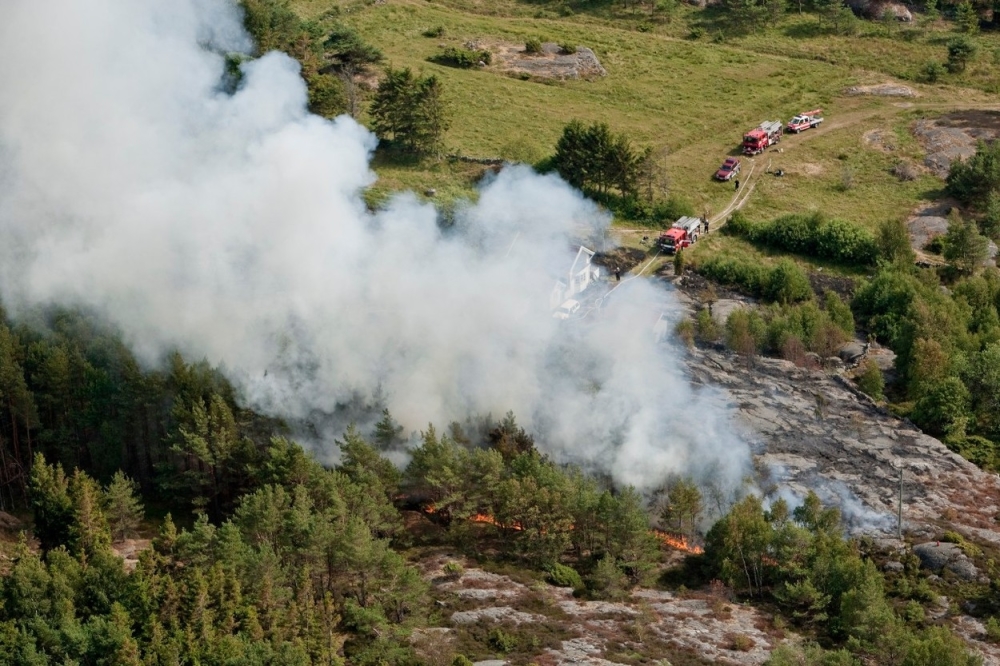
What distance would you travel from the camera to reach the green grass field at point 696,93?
324 feet

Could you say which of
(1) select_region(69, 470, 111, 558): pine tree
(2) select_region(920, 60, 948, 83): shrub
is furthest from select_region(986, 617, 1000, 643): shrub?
(2) select_region(920, 60, 948, 83): shrub

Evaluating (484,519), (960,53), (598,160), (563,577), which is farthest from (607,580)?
(960,53)

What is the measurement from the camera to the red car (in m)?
99.2

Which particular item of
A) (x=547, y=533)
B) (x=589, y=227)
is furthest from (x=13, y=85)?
(x=547, y=533)

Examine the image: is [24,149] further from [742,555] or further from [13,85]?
[742,555]

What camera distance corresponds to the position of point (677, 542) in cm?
6288

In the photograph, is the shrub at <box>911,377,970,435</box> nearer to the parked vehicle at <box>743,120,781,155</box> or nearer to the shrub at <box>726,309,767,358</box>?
the shrub at <box>726,309,767,358</box>

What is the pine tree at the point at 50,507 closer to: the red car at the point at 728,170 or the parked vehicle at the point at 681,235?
the parked vehicle at the point at 681,235

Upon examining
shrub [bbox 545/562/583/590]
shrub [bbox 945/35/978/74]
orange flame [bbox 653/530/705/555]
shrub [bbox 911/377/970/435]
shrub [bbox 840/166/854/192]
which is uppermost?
shrub [bbox 945/35/978/74]

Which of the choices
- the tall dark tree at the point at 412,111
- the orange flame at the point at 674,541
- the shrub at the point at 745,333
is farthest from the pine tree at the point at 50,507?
the tall dark tree at the point at 412,111

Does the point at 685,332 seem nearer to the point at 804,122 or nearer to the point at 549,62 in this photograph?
the point at 804,122

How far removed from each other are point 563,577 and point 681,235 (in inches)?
1413

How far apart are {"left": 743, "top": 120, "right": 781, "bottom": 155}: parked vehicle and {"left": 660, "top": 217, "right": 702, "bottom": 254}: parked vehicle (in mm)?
14184

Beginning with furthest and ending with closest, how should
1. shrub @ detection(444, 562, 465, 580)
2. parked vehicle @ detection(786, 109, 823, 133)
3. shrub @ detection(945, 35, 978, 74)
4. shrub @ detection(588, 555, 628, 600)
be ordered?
1. shrub @ detection(945, 35, 978, 74)
2. parked vehicle @ detection(786, 109, 823, 133)
3. shrub @ detection(444, 562, 465, 580)
4. shrub @ detection(588, 555, 628, 600)
